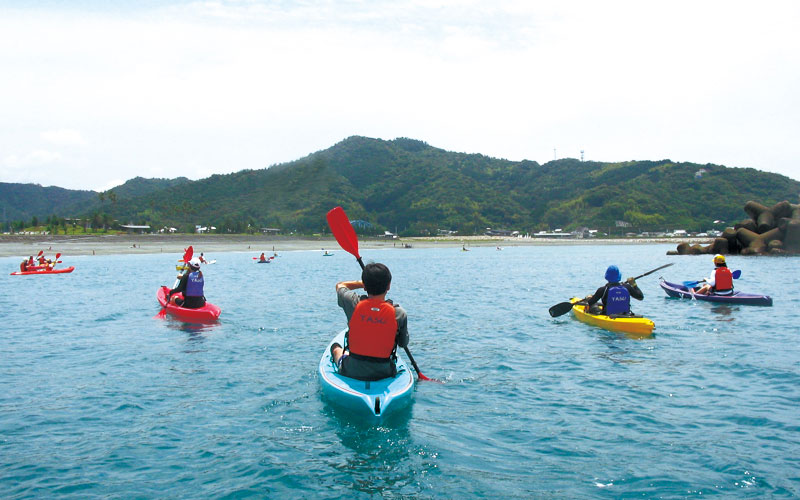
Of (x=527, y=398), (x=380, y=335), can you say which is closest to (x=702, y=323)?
(x=527, y=398)

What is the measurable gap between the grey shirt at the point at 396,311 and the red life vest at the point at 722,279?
1664cm

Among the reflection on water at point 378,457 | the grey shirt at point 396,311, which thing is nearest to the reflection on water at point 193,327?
the grey shirt at point 396,311

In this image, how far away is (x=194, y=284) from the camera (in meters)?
15.8

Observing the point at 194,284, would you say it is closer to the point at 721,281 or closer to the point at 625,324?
the point at 625,324

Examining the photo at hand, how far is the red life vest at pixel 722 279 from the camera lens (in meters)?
19.6

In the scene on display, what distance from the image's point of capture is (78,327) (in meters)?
16.0

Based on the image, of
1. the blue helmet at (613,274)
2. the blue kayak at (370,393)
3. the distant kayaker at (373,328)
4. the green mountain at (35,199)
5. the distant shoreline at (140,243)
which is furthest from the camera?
the green mountain at (35,199)

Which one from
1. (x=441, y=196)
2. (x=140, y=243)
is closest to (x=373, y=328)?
(x=140, y=243)

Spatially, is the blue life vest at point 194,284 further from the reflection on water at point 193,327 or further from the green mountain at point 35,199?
the green mountain at point 35,199

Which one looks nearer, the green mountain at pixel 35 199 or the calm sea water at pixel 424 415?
the calm sea water at pixel 424 415

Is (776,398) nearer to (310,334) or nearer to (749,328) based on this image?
(749,328)

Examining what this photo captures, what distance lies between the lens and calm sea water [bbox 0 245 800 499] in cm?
575

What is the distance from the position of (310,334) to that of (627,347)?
8.22 meters

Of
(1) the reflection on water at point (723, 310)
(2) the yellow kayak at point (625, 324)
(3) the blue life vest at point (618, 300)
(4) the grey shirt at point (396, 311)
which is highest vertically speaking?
(4) the grey shirt at point (396, 311)
